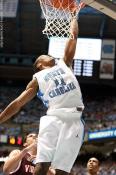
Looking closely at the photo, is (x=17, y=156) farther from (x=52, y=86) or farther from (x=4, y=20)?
(x=4, y=20)

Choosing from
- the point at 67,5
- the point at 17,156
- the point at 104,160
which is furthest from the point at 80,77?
the point at 17,156

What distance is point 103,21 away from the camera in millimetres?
21234

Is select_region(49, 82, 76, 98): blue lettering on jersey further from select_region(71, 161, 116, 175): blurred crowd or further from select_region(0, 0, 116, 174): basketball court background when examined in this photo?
select_region(0, 0, 116, 174): basketball court background

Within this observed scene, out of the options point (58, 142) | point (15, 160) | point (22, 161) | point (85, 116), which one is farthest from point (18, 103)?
point (85, 116)

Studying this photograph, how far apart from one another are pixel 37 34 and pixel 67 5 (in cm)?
1739

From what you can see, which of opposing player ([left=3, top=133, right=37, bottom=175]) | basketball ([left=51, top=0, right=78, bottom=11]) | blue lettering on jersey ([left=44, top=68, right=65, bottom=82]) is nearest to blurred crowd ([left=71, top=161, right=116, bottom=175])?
basketball ([left=51, top=0, right=78, bottom=11])

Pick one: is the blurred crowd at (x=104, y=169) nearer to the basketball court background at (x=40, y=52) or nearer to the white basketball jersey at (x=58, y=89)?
the basketball court background at (x=40, y=52)

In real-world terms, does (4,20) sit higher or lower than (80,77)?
higher

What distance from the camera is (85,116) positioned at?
70.6ft

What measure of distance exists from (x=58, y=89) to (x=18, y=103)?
0.32m

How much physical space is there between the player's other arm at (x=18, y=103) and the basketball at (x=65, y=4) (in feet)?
5.09

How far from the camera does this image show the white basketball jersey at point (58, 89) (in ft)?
10.8

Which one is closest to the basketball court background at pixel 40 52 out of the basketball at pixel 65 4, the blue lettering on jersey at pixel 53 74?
the basketball at pixel 65 4

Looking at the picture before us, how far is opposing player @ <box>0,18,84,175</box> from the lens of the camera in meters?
3.16
